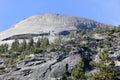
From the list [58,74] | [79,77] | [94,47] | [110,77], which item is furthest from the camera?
[94,47]

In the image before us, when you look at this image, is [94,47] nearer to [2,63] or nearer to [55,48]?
[55,48]

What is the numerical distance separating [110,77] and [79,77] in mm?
9518

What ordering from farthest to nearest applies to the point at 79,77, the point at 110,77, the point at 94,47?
the point at 94,47
the point at 79,77
the point at 110,77

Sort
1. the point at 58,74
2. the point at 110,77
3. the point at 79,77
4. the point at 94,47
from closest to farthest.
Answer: the point at 110,77 < the point at 79,77 < the point at 58,74 < the point at 94,47

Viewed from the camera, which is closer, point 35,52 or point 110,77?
point 110,77

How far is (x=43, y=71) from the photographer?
9162 centimetres

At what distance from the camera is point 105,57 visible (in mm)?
55906

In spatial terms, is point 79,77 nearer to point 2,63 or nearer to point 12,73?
point 12,73

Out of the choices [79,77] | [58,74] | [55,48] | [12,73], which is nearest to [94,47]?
[55,48]

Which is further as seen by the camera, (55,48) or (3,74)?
(55,48)

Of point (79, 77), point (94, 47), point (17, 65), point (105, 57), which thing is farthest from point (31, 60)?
point (105, 57)

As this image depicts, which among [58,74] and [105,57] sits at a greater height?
[105,57]

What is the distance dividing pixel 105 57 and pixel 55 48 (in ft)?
166

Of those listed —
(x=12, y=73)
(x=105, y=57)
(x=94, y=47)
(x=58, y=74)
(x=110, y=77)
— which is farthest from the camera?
(x=94, y=47)
